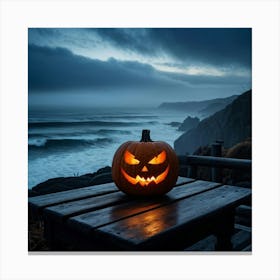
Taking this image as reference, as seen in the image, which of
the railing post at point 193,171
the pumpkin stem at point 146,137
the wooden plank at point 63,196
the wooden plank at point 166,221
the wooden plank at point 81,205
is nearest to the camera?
the wooden plank at point 166,221

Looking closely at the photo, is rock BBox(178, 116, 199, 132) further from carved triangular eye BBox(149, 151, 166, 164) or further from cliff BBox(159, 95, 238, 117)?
carved triangular eye BBox(149, 151, 166, 164)

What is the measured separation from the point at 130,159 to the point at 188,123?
1.10 meters

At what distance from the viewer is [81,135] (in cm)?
256

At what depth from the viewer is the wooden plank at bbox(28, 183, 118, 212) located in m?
1.62

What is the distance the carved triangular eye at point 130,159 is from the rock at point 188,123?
1.02 metres

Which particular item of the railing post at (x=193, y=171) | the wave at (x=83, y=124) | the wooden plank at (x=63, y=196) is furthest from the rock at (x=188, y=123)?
the wooden plank at (x=63, y=196)

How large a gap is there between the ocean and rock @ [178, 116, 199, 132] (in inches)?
1.5

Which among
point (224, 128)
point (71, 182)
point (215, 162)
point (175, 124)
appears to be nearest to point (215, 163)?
point (215, 162)

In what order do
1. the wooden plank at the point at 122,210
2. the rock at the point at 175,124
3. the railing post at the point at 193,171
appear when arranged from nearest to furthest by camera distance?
the wooden plank at the point at 122,210 < the rock at the point at 175,124 < the railing post at the point at 193,171

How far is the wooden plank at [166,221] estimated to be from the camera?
1.24 m

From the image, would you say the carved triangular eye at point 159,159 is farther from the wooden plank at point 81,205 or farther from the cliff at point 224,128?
the cliff at point 224,128
